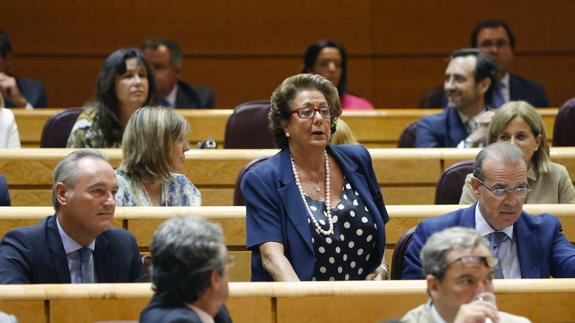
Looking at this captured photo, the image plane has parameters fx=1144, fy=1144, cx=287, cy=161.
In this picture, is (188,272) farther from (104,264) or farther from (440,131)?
(440,131)

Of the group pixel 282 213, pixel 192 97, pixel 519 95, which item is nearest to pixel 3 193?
pixel 282 213

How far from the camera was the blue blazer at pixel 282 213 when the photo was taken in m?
3.34

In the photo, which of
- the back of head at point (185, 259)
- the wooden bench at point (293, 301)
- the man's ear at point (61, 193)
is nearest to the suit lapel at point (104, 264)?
the man's ear at point (61, 193)

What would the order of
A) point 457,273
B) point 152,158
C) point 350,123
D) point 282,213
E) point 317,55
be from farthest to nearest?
point 317,55
point 350,123
point 152,158
point 282,213
point 457,273

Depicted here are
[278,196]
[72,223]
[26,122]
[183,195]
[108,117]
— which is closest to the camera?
[72,223]

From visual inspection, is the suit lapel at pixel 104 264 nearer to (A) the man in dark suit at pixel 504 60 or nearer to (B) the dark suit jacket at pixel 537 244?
(B) the dark suit jacket at pixel 537 244

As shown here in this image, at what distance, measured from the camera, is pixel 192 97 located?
6.14 meters

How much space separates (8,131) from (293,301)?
8.14ft

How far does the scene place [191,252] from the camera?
236 cm

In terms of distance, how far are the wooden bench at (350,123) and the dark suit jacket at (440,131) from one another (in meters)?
0.41

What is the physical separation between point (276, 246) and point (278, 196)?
6.5 inches

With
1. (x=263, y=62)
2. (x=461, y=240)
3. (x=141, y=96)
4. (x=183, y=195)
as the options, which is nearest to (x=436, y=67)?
(x=263, y=62)

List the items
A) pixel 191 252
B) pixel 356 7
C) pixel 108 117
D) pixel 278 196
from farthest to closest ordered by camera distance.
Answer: pixel 356 7, pixel 108 117, pixel 278 196, pixel 191 252

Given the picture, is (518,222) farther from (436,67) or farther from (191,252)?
(436,67)
